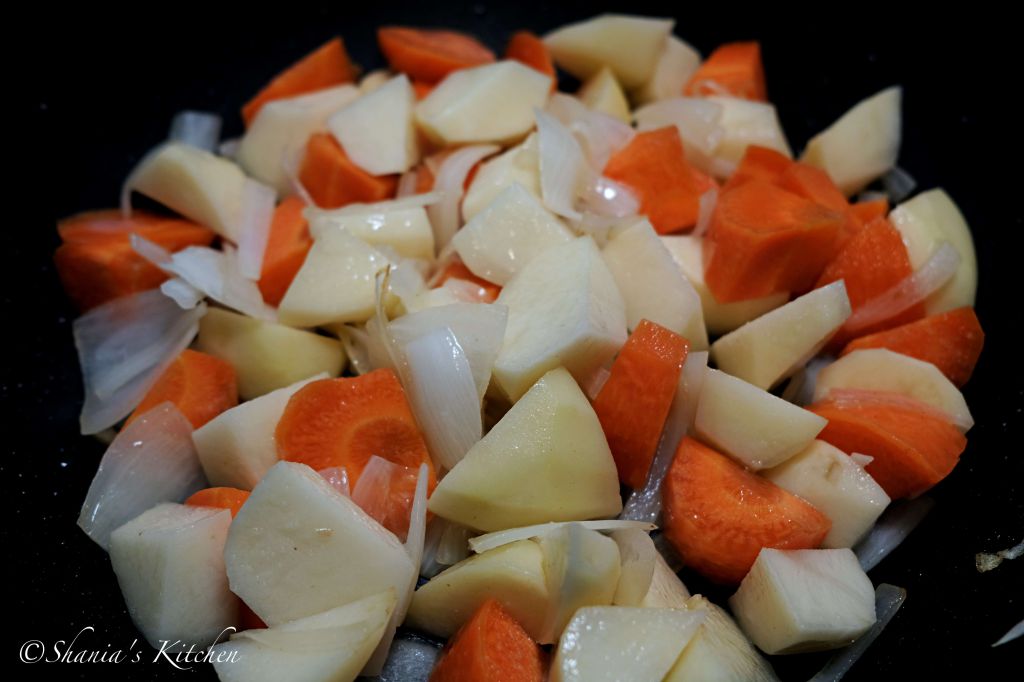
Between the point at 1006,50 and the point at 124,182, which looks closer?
the point at 1006,50

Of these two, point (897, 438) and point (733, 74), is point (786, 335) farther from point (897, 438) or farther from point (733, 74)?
point (733, 74)

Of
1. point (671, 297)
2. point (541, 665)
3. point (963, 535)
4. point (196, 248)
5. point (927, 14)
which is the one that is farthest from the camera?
point (927, 14)

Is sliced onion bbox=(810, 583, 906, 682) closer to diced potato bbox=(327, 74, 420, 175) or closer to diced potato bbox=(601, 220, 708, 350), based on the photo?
diced potato bbox=(601, 220, 708, 350)

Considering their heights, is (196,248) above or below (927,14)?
below

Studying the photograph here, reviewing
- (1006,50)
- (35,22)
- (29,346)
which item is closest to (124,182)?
(35,22)

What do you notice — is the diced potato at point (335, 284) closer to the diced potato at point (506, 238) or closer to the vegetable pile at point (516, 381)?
the vegetable pile at point (516, 381)

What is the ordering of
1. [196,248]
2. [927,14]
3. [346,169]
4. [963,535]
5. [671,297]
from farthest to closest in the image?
1. [927,14]
2. [346,169]
3. [196,248]
4. [671,297]
5. [963,535]

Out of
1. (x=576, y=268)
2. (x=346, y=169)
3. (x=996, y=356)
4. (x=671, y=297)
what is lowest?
(x=996, y=356)

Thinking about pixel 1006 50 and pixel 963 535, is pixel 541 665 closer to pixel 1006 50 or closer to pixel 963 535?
pixel 963 535
